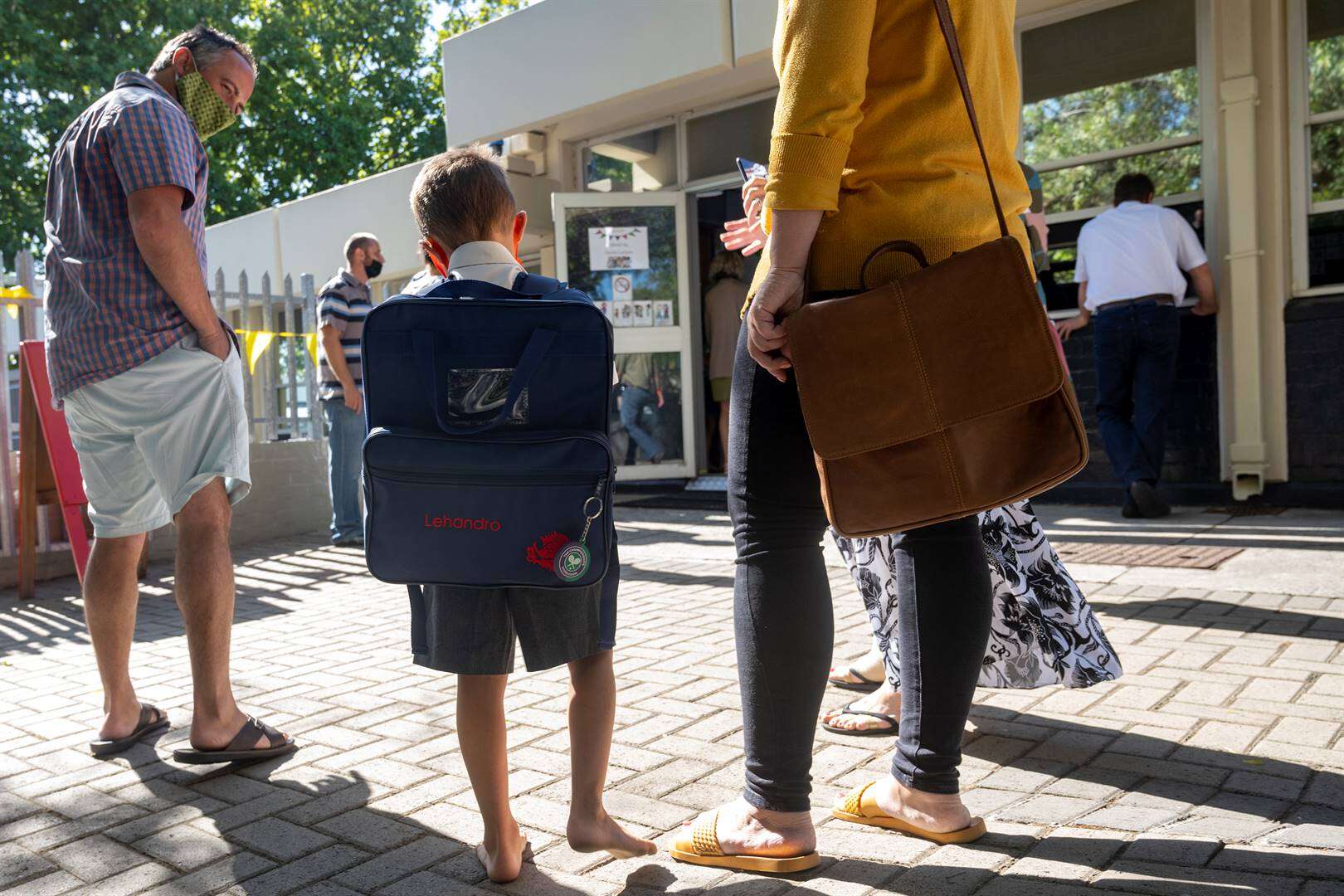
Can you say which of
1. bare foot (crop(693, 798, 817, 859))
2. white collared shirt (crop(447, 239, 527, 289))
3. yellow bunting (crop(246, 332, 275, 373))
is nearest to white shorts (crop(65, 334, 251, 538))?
white collared shirt (crop(447, 239, 527, 289))

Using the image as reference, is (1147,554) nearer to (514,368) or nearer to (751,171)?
(751,171)

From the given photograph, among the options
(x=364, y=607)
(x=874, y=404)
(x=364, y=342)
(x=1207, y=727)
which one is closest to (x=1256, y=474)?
(x=1207, y=727)

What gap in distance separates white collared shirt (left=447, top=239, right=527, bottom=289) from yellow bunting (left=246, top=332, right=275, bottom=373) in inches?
254

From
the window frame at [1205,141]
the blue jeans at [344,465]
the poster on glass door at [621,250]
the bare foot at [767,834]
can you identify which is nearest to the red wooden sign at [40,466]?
the blue jeans at [344,465]

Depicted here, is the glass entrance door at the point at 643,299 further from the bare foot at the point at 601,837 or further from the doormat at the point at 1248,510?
the bare foot at the point at 601,837

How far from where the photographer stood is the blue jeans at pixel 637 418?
10.5 metres

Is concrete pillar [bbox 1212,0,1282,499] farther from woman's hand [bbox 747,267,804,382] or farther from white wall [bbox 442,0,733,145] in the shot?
woman's hand [bbox 747,267,804,382]

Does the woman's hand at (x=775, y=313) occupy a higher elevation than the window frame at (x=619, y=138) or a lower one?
lower

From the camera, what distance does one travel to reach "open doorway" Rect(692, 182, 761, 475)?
1080 cm

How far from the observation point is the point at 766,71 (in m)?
9.52

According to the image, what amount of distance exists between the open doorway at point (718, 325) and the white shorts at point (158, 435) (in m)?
7.61

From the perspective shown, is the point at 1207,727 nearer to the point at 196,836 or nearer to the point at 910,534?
the point at 910,534

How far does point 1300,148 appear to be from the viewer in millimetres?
6980

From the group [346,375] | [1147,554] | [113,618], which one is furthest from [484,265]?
[346,375]
